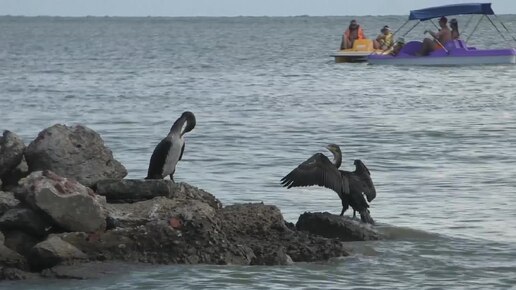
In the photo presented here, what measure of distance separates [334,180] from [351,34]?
30.3 m

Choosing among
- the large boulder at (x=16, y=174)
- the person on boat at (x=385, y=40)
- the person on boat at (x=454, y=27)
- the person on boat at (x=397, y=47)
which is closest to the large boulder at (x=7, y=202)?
the large boulder at (x=16, y=174)

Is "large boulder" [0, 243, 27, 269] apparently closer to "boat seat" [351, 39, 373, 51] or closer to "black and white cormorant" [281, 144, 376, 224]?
"black and white cormorant" [281, 144, 376, 224]

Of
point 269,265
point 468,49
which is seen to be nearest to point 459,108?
point 468,49

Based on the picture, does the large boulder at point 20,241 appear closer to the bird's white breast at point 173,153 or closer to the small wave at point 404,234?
the bird's white breast at point 173,153

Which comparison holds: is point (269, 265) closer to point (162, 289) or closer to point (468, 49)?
point (162, 289)

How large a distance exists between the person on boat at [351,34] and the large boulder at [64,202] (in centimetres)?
3094

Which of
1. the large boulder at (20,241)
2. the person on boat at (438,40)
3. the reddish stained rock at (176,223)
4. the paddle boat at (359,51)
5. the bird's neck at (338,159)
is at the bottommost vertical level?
the paddle boat at (359,51)

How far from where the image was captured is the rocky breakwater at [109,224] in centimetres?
1134

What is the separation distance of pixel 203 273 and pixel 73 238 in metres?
1.10

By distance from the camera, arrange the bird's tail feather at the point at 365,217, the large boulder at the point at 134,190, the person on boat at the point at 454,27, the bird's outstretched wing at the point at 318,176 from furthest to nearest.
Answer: the person on boat at the point at 454,27
the bird's tail feather at the point at 365,217
the bird's outstretched wing at the point at 318,176
the large boulder at the point at 134,190

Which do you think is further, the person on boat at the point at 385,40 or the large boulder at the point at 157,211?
the person on boat at the point at 385,40

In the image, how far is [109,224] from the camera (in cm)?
1166

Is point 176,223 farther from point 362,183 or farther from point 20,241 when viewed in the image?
point 362,183

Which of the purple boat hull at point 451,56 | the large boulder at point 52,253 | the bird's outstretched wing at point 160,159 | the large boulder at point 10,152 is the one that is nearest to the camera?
the large boulder at point 52,253
